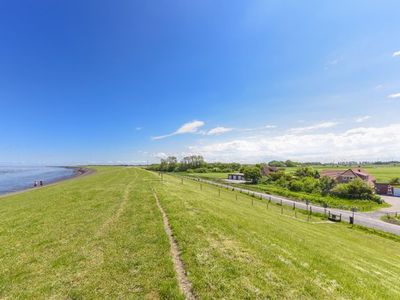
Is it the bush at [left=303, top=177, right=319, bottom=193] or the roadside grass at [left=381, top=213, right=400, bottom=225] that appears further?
the bush at [left=303, top=177, right=319, bottom=193]

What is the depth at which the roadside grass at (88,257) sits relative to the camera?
256 inches

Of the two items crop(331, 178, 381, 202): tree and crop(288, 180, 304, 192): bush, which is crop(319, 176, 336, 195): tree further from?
crop(288, 180, 304, 192): bush

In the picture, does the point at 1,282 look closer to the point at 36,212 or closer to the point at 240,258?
the point at 240,258

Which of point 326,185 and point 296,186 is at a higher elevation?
point 326,185

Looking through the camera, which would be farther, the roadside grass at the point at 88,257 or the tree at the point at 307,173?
the tree at the point at 307,173

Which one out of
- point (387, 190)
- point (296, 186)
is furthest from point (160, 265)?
point (387, 190)

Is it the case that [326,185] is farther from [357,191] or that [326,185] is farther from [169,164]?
[169,164]

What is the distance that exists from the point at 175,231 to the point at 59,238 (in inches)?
232

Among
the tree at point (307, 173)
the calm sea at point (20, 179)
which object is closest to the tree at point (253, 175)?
the tree at point (307, 173)

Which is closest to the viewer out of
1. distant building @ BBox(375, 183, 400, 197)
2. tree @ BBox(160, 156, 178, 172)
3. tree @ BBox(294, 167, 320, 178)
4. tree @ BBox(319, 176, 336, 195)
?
tree @ BBox(319, 176, 336, 195)

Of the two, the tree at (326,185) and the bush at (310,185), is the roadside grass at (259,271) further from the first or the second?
the bush at (310,185)

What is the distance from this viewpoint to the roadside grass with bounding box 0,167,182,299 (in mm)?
6496

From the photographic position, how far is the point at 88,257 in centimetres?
860

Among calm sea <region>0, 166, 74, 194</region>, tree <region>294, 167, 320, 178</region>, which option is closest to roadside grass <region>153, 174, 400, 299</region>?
calm sea <region>0, 166, 74, 194</region>
